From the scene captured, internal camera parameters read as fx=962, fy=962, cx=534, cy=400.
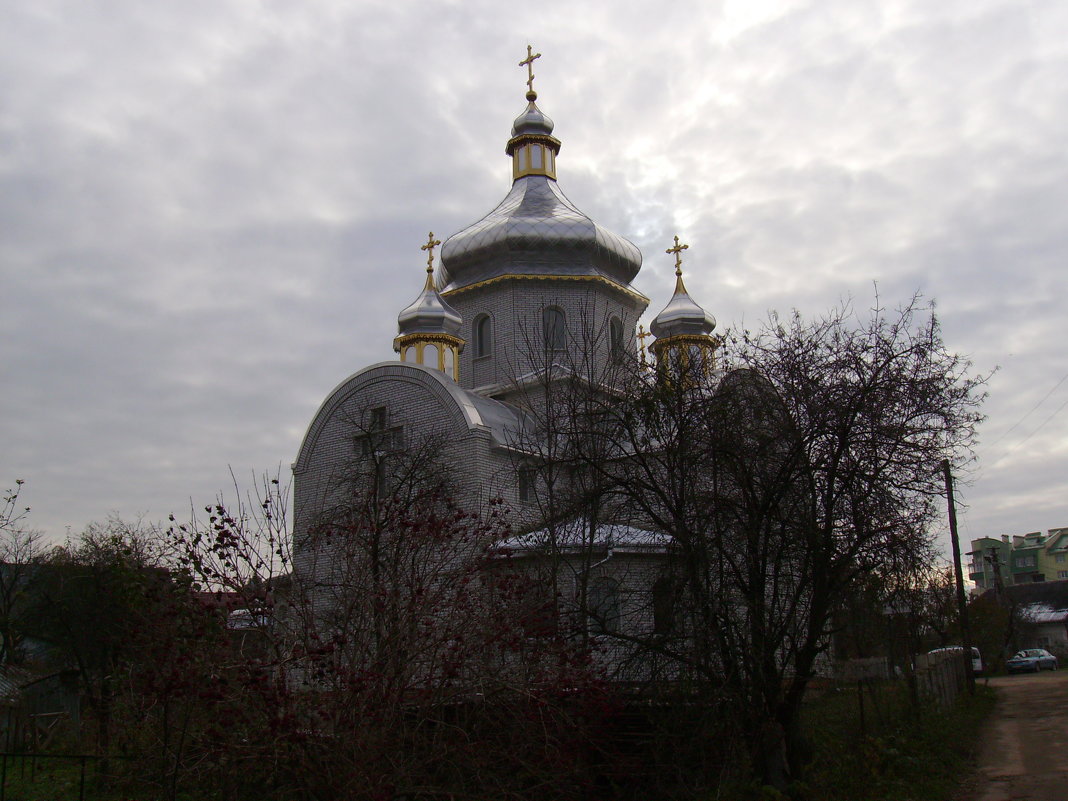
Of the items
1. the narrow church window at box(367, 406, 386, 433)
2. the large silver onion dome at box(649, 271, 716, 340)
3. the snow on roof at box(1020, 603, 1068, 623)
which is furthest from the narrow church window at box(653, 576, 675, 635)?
the snow on roof at box(1020, 603, 1068, 623)

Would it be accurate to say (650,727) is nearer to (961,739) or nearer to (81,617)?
(961,739)

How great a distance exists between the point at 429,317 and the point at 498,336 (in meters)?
1.56

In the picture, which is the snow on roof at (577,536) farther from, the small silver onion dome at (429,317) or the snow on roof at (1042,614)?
the snow on roof at (1042,614)

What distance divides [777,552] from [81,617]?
13.8 m

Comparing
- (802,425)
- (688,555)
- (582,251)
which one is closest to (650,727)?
(688,555)

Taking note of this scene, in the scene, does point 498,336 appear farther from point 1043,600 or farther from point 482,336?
point 1043,600

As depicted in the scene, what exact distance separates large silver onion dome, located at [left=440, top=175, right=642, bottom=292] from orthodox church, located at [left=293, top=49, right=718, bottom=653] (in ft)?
0.10

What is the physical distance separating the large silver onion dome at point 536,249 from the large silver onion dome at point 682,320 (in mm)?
2136

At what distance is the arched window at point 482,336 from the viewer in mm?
21531

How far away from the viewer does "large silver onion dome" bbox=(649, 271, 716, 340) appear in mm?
24203

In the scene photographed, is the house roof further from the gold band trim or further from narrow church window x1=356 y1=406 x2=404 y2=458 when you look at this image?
narrow church window x1=356 y1=406 x2=404 y2=458

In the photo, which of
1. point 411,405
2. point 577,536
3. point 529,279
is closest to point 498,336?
point 529,279

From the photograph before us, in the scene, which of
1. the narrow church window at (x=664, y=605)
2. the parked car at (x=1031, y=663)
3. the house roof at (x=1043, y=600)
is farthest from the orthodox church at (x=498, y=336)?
the house roof at (x=1043, y=600)

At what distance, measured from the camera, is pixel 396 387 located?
18.5 m
